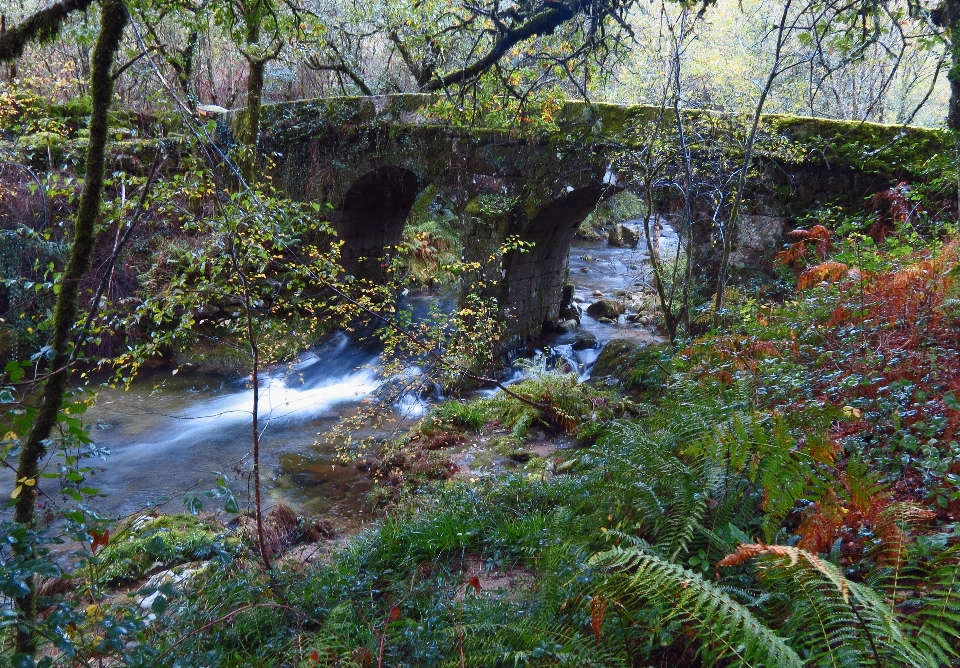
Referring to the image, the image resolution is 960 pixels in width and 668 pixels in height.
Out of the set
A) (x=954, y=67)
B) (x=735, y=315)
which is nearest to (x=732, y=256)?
(x=735, y=315)

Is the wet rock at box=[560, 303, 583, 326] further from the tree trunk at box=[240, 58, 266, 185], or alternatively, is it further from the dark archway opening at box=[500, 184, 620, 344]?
the tree trunk at box=[240, 58, 266, 185]

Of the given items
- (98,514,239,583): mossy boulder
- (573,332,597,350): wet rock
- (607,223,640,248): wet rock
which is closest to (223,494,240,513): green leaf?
(98,514,239,583): mossy boulder

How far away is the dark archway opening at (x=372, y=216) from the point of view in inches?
464

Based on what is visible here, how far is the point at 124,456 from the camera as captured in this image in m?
7.93

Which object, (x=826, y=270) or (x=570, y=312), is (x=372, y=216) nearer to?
(x=570, y=312)

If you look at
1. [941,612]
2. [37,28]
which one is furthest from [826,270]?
[37,28]

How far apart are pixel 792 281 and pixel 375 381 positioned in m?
6.40

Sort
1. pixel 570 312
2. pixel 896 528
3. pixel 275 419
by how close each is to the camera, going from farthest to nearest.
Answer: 1. pixel 570 312
2. pixel 275 419
3. pixel 896 528

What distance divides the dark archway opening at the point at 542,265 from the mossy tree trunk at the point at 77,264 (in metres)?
6.90

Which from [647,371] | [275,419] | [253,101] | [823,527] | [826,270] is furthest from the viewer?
[253,101]

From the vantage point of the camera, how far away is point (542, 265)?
1081cm

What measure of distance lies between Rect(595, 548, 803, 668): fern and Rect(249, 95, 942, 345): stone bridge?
4.66 metres

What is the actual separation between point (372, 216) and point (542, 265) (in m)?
4.09

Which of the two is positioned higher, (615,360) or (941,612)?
(941,612)
